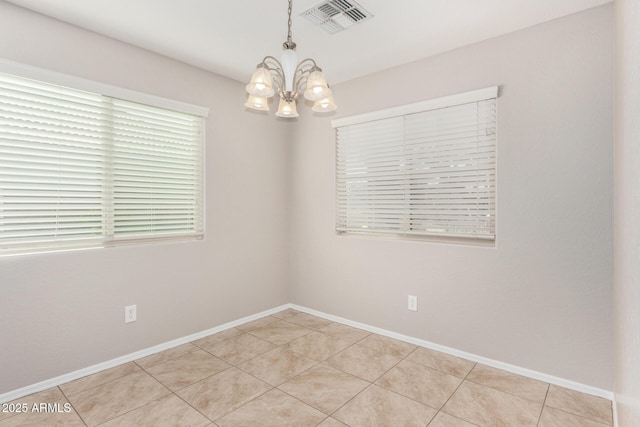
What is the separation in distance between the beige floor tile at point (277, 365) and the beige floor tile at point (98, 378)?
82cm

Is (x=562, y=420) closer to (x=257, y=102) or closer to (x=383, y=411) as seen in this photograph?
(x=383, y=411)

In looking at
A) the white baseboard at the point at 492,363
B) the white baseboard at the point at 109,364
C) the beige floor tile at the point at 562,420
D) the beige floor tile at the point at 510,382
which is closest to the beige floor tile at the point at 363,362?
the white baseboard at the point at 492,363

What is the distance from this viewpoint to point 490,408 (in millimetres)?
2080

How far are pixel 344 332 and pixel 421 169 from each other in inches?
66.8

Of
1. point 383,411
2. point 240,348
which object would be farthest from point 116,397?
point 383,411

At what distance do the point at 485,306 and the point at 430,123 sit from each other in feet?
5.09

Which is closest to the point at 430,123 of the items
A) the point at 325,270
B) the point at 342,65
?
the point at 342,65

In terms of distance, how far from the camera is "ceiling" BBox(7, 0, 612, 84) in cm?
216

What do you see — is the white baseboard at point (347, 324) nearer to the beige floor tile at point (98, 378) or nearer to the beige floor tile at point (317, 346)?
the beige floor tile at point (98, 378)

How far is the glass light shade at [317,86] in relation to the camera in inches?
70.4

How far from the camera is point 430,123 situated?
2.89 meters

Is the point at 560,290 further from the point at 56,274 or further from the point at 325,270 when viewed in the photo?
the point at 56,274

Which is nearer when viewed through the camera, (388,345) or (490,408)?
(490,408)

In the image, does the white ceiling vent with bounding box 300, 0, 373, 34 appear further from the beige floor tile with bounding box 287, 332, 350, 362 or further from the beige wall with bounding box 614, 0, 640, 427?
the beige floor tile with bounding box 287, 332, 350, 362
